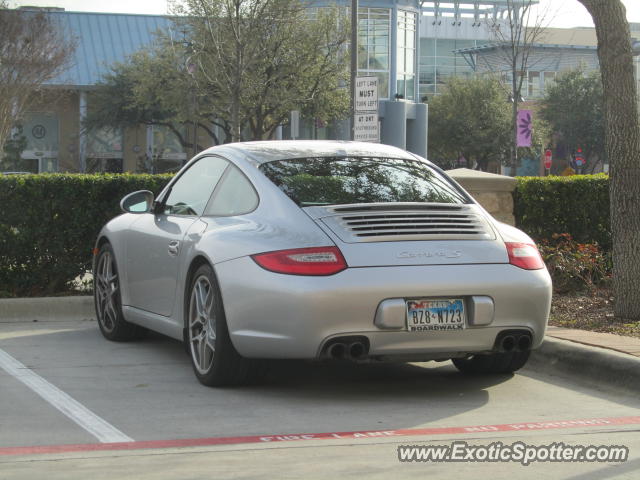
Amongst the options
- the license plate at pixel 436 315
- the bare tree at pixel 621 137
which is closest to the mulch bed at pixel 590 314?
the bare tree at pixel 621 137

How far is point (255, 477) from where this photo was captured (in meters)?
4.49

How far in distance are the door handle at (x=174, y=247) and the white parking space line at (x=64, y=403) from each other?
114 centimetres

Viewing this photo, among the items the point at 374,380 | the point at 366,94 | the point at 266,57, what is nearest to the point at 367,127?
the point at 366,94

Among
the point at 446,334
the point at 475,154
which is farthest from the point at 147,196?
the point at 475,154

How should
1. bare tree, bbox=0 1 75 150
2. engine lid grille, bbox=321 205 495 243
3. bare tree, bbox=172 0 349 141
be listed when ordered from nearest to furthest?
engine lid grille, bbox=321 205 495 243 < bare tree, bbox=172 0 349 141 < bare tree, bbox=0 1 75 150

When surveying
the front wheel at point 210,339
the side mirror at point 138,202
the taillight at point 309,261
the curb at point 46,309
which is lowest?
the curb at point 46,309

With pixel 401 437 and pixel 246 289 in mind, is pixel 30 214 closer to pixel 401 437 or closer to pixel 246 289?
pixel 246 289

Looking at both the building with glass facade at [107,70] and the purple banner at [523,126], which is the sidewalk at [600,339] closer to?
the purple banner at [523,126]

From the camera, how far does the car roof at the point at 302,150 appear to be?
7035 mm

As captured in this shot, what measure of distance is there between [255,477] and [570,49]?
317ft

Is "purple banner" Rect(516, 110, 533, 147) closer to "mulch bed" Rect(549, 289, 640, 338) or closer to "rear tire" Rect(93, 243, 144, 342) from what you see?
"mulch bed" Rect(549, 289, 640, 338)

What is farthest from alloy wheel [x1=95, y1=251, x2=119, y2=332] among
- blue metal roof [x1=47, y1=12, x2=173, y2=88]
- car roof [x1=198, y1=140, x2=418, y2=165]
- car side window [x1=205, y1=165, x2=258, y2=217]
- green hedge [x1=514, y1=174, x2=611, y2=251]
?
blue metal roof [x1=47, y1=12, x2=173, y2=88]

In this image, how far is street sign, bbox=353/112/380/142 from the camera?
53.4 feet

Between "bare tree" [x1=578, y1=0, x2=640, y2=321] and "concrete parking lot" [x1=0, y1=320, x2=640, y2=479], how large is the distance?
2.00 m
